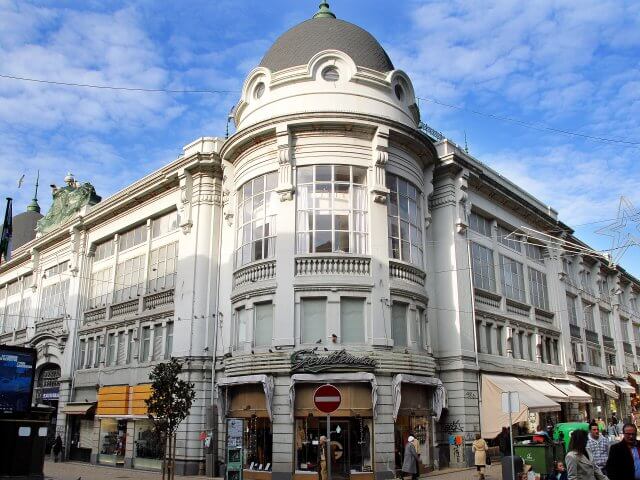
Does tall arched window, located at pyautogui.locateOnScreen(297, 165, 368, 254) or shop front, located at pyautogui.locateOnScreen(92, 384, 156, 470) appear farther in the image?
shop front, located at pyautogui.locateOnScreen(92, 384, 156, 470)

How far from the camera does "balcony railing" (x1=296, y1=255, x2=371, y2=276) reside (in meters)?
23.9

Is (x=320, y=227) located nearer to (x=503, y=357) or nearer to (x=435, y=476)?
(x=435, y=476)

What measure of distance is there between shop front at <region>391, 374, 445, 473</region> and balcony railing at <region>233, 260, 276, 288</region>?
6231 mm

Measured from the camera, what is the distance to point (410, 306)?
82.4 ft

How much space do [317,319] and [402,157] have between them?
25.9 feet

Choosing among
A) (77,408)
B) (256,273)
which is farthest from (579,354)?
(77,408)

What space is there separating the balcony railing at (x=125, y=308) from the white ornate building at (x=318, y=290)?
0.41ft

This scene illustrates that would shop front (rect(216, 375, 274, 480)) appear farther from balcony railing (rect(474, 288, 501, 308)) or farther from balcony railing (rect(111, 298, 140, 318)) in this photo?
balcony railing (rect(474, 288, 501, 308))

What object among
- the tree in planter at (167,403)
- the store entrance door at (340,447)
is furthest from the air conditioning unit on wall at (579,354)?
the tree in planter at (167,403)

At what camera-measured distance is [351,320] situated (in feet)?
77.8

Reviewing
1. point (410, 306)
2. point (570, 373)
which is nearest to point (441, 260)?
point (410, 306)

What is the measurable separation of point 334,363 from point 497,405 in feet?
27.7

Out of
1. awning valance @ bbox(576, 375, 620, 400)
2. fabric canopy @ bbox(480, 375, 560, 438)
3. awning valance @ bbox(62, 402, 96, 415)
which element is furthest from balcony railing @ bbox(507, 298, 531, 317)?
awning valance @ bbox(62, 402, 96, 415)

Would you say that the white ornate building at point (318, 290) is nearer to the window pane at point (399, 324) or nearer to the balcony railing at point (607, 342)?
the window pane at point (399, 324)
